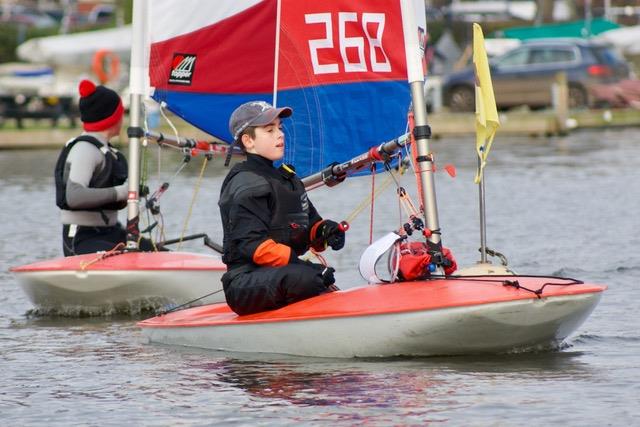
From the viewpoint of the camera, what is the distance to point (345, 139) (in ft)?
30.7

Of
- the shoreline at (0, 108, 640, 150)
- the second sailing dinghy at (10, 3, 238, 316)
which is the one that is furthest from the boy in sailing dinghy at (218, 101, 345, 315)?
the shoreline at (0, 108, 640, 150)

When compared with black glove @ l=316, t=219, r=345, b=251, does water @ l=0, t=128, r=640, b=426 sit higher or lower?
lower

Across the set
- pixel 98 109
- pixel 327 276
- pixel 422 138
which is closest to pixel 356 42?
pixel 422 138

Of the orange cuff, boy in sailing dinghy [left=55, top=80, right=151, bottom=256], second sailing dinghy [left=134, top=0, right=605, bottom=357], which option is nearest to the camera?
second sailing dinghy [left=134, top=0, right=605, bottom=357]

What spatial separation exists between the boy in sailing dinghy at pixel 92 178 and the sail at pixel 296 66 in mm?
498

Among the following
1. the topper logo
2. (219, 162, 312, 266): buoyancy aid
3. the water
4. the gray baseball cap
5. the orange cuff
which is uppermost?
the topper logo

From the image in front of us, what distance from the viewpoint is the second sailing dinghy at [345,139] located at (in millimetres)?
7375

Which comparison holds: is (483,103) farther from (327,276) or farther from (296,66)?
(296,66)

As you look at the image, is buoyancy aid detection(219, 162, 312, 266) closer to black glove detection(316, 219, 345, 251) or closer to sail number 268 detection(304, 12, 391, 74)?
black glove detection(316, 219, 345, 251)

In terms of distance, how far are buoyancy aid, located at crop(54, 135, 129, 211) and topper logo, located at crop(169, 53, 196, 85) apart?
644mm

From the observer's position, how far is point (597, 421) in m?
6.26

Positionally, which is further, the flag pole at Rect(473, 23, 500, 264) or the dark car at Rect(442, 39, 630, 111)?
the dark car at Rect(442, 39, 630, 111)

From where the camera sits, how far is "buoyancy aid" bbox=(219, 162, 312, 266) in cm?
766

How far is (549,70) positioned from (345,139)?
2051cm
